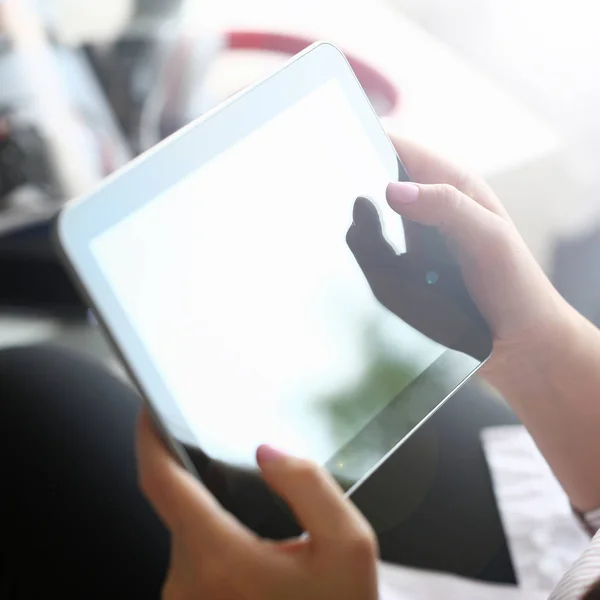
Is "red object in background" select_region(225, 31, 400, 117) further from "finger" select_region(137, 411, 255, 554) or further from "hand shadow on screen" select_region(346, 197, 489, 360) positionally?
"finger" select_region(137, 411, 255, 554)

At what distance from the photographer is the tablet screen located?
35cm

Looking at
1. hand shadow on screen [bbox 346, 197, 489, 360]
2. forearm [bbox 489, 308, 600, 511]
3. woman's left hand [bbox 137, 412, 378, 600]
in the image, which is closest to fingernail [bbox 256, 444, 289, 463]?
woman's left hand [bbox 137, 412, 378, 600]

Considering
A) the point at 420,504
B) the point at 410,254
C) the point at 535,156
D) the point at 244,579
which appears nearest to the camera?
the point at 244,579

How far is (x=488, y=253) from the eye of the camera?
0.46 meters

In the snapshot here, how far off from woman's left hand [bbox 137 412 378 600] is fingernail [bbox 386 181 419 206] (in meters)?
0.19

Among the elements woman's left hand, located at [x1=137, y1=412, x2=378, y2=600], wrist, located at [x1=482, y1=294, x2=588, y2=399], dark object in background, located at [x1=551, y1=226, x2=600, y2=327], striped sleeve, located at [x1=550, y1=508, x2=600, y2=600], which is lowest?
dark object in background, located at [x1=551, y1=226, x2=600, y2=327]

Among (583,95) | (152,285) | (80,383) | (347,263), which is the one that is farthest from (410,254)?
(583,95)

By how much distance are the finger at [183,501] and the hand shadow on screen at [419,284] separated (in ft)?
0.58

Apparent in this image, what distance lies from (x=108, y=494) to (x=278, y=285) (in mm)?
243

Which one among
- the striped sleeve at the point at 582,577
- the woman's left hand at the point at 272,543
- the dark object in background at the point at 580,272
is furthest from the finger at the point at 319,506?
the dark object in background at the point at 580,272

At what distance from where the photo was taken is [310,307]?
0.42 meters

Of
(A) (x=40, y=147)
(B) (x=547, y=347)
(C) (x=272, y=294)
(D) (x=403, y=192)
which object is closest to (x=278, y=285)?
(C) (x=272, y=294)

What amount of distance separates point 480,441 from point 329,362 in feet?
0.75

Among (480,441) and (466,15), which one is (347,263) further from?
(466,15)
